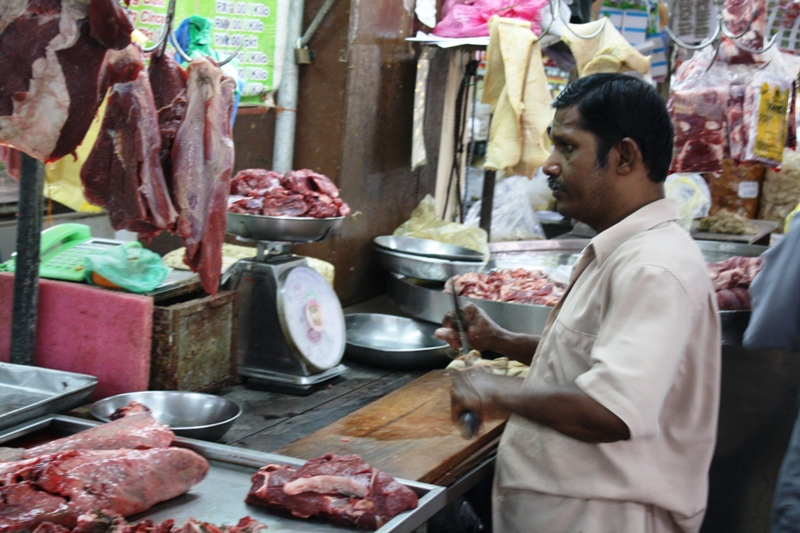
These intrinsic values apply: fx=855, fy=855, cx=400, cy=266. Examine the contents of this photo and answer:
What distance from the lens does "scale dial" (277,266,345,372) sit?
3.23 metres

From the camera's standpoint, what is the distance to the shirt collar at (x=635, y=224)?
2109mm

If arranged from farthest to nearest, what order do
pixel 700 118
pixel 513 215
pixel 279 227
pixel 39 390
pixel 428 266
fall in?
pixel 513 215
pixel 700 118
pixel 428 266
pixel 279 227
pixel 39 390

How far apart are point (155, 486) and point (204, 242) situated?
0.94 m

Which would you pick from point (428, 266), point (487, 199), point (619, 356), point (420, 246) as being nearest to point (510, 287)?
point (428, 266)

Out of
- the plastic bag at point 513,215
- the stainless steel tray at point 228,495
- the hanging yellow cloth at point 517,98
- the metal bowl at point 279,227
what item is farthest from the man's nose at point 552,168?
the plastic bag at point 513,215

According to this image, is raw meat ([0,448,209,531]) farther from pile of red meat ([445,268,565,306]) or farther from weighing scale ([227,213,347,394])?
pile of red meat ([445,268,565,306])

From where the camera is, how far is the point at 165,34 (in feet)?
8.59

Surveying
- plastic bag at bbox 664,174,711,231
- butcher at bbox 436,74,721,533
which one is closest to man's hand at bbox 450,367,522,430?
butcher at bbox 436,74,721,533

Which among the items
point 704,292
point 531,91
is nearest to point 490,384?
point 704,292

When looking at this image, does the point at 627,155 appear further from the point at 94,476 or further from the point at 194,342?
the point at 194,342

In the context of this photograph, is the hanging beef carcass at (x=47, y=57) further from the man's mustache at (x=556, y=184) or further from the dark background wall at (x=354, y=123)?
the dark background wall at (x=354, y=123)

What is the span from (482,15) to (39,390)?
342 cm

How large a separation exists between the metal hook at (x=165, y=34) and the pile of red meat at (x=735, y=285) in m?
2.54

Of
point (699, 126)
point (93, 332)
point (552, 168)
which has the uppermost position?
point (699, 126)
